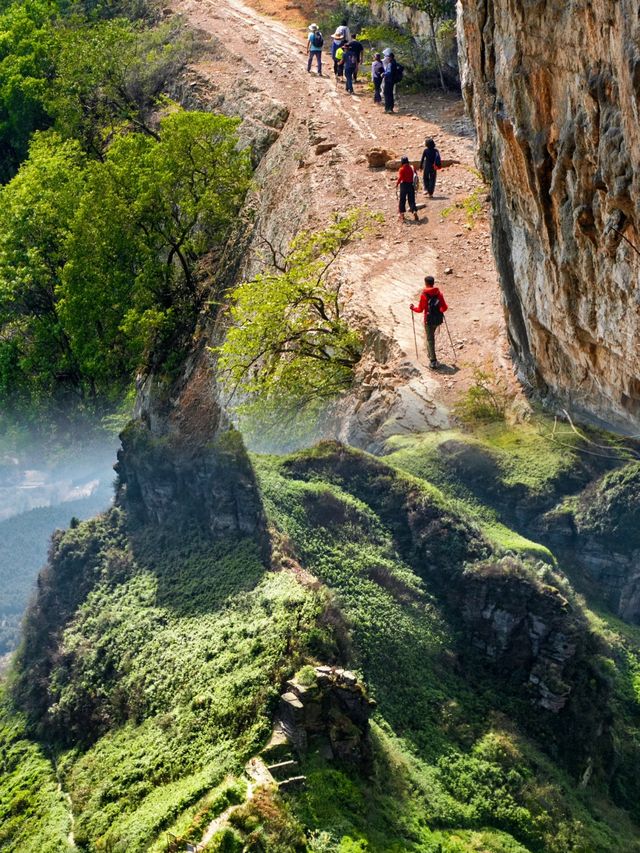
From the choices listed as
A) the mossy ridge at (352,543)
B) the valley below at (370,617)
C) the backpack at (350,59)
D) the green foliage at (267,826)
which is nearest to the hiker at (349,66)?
the backpack at (350,59)

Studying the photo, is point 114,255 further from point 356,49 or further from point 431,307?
point 431,307

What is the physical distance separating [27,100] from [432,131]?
22512 mm

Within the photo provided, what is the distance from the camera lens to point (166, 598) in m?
21.3

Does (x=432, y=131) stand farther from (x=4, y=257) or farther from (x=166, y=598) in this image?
(x=166, y=598)

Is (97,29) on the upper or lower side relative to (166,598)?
upper

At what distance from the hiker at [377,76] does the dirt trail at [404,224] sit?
1.64 ft

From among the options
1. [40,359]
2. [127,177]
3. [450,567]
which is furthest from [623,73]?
[40,359]

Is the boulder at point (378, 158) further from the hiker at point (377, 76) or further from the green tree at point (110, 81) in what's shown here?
the green tree at point (110, 81)

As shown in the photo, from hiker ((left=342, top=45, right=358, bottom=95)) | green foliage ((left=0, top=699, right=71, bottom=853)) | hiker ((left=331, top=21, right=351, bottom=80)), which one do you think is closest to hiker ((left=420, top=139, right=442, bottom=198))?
hiker ((left=342, top=45, right=358, bottom=95))

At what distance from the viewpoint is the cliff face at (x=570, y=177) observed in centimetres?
1377

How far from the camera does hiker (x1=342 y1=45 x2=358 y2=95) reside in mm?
39406

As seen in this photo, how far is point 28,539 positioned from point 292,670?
140ft

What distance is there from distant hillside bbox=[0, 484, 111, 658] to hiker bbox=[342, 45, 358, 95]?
22462 mm

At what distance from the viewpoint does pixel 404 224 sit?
29688 millimetres
